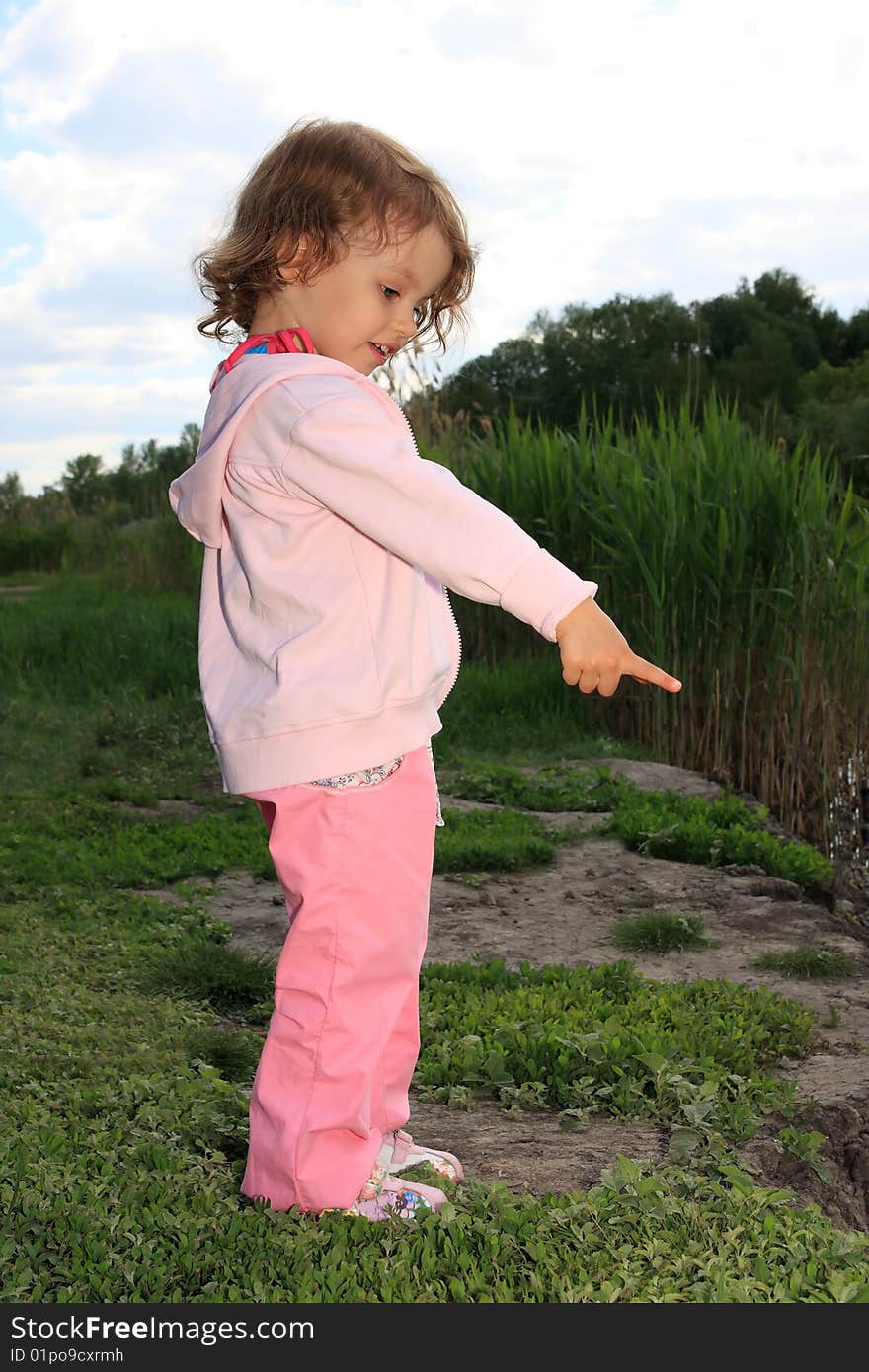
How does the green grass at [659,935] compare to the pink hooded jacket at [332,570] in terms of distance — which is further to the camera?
the green grass at [659,935]

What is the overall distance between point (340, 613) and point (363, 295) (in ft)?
1.75

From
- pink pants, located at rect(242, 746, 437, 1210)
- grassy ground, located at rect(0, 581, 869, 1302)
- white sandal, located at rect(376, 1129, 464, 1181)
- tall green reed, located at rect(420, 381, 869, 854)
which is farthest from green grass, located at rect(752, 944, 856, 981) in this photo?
tall green reed, located at rect(420, 381, 869, 854)

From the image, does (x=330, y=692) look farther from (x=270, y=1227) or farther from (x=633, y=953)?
(x=633, y=953)

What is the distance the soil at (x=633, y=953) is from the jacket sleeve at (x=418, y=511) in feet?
3.76

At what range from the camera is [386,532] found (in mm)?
1932

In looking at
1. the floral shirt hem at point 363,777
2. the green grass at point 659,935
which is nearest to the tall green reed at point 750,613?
the green grass at point 659,935

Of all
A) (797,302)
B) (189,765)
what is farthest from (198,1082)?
(797,302)

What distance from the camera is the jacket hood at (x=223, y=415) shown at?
2021mm

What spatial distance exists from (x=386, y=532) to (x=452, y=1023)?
5.35ft

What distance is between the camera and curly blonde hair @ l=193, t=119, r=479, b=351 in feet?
6.92

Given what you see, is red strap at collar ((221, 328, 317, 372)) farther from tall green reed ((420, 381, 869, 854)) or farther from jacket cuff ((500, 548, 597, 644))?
tall green reed ((420, 381, 869, 854))

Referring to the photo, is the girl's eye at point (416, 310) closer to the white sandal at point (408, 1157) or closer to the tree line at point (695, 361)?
the white sandal at point (408, 1157)

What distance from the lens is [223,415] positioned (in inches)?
82.6

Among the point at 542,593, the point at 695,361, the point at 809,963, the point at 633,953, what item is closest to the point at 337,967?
the point at 542,593
